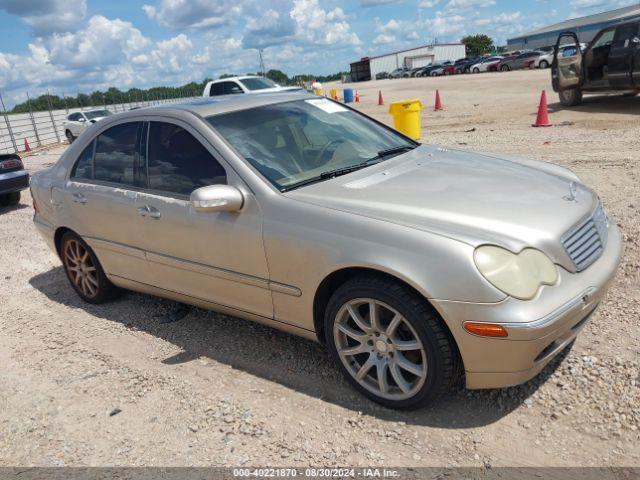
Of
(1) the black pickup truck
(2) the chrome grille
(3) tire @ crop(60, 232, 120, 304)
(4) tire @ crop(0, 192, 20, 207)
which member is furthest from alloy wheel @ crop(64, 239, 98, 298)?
(1) the black pickup truck

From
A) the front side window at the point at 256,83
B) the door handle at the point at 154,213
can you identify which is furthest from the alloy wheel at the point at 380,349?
the front side window at the point at 256,83

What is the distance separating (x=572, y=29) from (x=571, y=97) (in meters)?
71.0

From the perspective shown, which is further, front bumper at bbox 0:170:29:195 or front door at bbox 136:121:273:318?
front bumper at bbox 0:170:29:195

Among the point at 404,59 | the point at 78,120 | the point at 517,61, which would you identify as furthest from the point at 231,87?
the point at 404,59

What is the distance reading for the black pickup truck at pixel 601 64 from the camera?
12336mm

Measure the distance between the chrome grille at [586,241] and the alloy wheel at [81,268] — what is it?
373 cm

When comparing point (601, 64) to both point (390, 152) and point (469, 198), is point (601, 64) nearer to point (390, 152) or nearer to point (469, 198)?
point (390, 152)

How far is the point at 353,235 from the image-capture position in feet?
9.32

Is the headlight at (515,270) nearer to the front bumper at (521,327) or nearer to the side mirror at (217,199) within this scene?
the front bumper at (521,327)

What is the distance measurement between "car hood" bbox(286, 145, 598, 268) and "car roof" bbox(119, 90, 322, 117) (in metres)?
0.99

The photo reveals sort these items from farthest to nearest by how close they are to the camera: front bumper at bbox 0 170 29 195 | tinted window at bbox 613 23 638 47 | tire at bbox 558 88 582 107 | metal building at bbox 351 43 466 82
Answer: metal building at bbox 351 43 466 82 < tire at bbox 558 88 582 107 < tinted window at bbox 613 23 638 47 < front bumper at bbox 0 170 29 195

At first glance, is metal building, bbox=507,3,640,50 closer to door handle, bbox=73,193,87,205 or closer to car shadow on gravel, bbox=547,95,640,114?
car shadow on gravel, bbox=547,95,640,114

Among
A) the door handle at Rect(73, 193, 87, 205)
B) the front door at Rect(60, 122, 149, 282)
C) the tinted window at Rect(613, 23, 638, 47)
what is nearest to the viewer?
the front door at Rect(60, 122, 149, 282)

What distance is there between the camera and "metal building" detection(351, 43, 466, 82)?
88.2 meters
